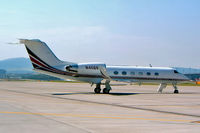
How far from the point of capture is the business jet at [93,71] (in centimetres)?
3119

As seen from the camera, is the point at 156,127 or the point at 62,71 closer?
the point at 156,127

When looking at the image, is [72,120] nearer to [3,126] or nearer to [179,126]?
[3,126]

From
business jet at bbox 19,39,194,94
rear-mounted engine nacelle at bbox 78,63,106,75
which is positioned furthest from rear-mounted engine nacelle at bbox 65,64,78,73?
rear-mounted engine nacelle at bbox 78,63,106,75

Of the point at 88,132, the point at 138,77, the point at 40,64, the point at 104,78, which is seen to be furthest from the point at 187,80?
the point at 88,132

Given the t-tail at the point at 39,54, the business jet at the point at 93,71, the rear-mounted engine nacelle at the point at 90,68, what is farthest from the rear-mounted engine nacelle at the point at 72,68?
the t-tail at the point at 39,54

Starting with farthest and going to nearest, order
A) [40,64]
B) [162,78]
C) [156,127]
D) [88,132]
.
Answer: [162,78]
[40,64]
[156,127]
[88,132]

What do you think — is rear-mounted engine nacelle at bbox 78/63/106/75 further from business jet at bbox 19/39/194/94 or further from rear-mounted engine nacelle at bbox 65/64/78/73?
rear-mounted engine nacelle at bbox 65/64/78/73

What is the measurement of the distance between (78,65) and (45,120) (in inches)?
828

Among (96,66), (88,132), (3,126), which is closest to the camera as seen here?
(88,132)

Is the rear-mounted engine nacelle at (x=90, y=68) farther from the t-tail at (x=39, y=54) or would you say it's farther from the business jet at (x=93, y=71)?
the t-tail at (x=39, y=54)

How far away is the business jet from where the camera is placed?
31.2 meters

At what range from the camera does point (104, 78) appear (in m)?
34.1

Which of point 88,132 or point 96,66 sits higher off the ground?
point 96,66

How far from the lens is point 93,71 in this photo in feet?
111
